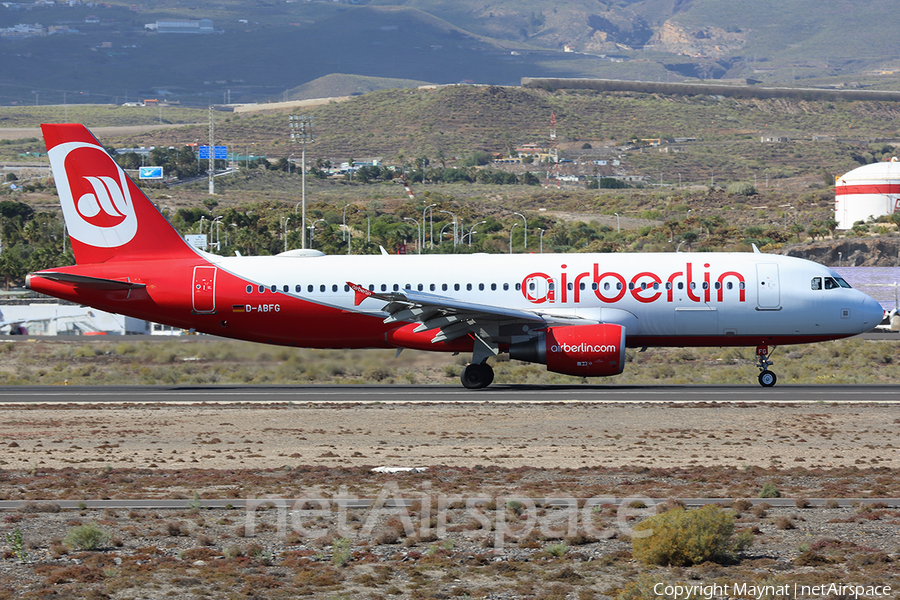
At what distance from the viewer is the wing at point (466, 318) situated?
29.9m

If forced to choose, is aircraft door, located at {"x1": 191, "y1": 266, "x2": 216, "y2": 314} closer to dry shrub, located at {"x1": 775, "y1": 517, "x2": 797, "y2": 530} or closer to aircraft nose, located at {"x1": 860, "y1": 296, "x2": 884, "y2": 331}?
aircraft nose, located at {"x1": 860, "y1": 296, "x2": 884, "y2": 331}

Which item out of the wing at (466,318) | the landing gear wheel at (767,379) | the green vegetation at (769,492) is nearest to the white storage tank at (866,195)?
the landing gear wheel at (767,379)

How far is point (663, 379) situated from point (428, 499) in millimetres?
24111

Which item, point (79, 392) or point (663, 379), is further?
point (663, 379)

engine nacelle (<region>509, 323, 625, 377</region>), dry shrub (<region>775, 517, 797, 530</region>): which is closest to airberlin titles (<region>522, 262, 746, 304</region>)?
engine nacelle (<region>509, 323, 625, 377</region>)

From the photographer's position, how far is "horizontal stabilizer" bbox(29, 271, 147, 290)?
32.1 m

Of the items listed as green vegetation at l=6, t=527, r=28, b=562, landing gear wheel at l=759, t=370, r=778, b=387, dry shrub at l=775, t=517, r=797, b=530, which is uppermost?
landing gear wheel at l=759, t=370, r=778, b=387

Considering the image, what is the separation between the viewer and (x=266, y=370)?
38969mm

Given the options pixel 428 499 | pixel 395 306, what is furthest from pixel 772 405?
pixel 428 499

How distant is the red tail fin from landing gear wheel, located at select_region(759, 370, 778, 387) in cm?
1795

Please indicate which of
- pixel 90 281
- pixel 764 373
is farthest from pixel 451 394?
pixel 90 281

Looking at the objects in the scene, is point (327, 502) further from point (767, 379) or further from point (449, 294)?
point (767, 379)

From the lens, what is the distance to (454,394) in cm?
3106

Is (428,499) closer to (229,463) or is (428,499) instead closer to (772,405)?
Result: (229,463)
